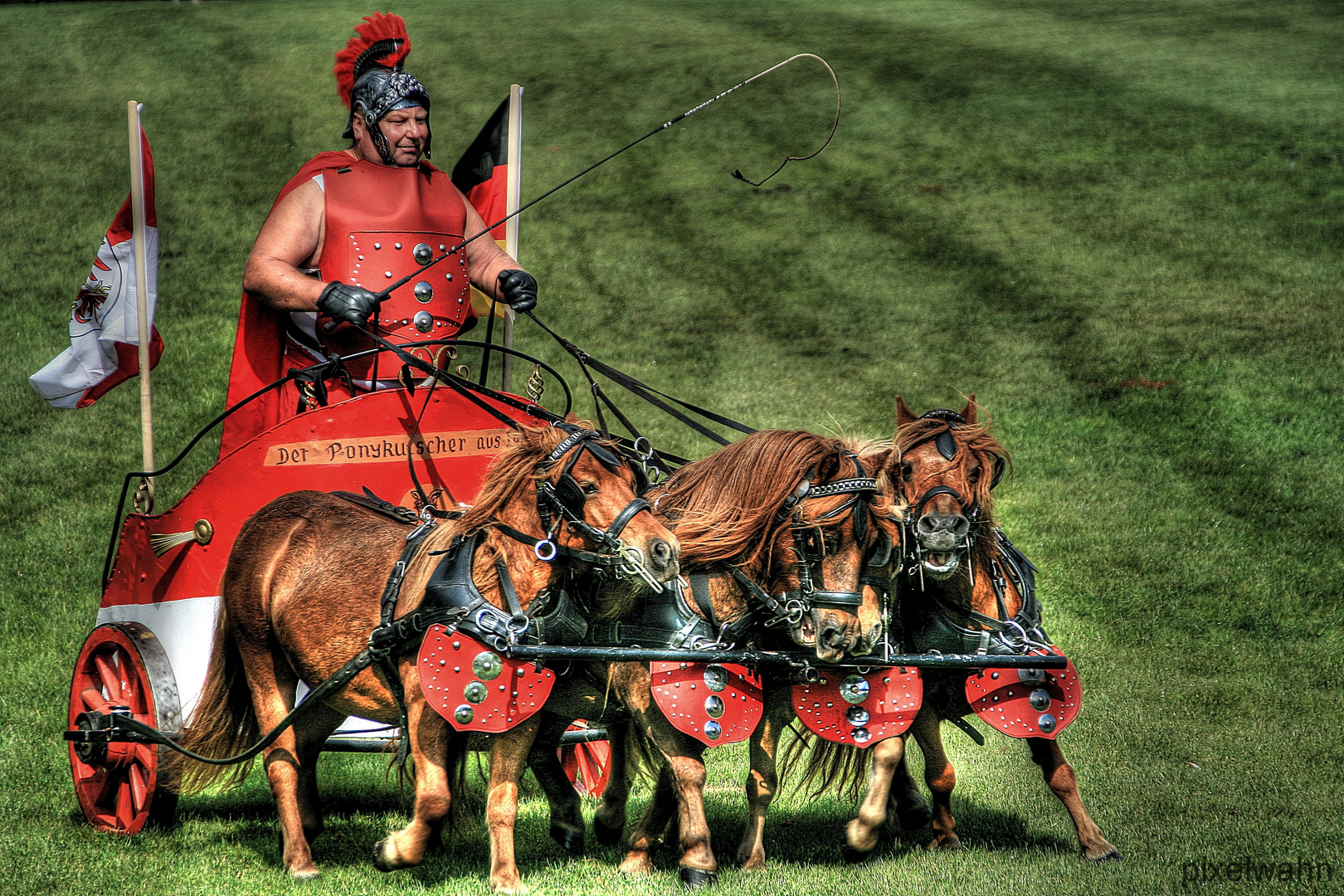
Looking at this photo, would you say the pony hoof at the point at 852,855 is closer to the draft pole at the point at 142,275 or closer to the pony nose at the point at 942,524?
the pony nose at the point at 942,524

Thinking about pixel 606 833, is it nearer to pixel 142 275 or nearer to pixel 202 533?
pixel 202 533

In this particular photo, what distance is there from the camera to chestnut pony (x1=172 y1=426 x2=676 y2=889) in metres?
4.62

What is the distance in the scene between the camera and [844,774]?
230 inches

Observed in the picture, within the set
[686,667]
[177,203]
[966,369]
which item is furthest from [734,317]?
[686,667]

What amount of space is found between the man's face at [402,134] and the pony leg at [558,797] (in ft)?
9.47

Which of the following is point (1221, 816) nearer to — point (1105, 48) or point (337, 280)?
point (337, 280)

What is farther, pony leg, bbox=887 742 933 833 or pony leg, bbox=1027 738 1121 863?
pony leg, bbox=887 742 933 833

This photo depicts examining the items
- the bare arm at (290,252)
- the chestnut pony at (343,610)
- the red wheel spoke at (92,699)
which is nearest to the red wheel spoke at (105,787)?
the red wheel spoke at (92,699)

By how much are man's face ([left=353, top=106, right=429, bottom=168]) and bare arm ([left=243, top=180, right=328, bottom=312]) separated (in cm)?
42

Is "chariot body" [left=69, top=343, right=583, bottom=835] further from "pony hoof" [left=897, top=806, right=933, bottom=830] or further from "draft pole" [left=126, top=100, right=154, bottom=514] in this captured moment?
"pony hoof" [left=897, top=806, right=933, bottom=830]

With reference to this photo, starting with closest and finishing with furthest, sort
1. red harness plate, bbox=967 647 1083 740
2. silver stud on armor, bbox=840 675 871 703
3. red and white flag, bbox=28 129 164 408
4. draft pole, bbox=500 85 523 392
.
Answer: silver stud on armor, bbox=840 675 871 703, red harness plate, bbox=967 647 1083 740, red and white flag, bbox=28 129 164 408, draft pole, bbox=500 85 523 392

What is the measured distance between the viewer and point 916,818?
19.4ft

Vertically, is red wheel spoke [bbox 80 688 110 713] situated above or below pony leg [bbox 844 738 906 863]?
below

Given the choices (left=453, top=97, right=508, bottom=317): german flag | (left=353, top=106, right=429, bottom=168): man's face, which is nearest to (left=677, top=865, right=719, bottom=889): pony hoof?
(left=353, top=106, right=429, bottom=168): man's face
